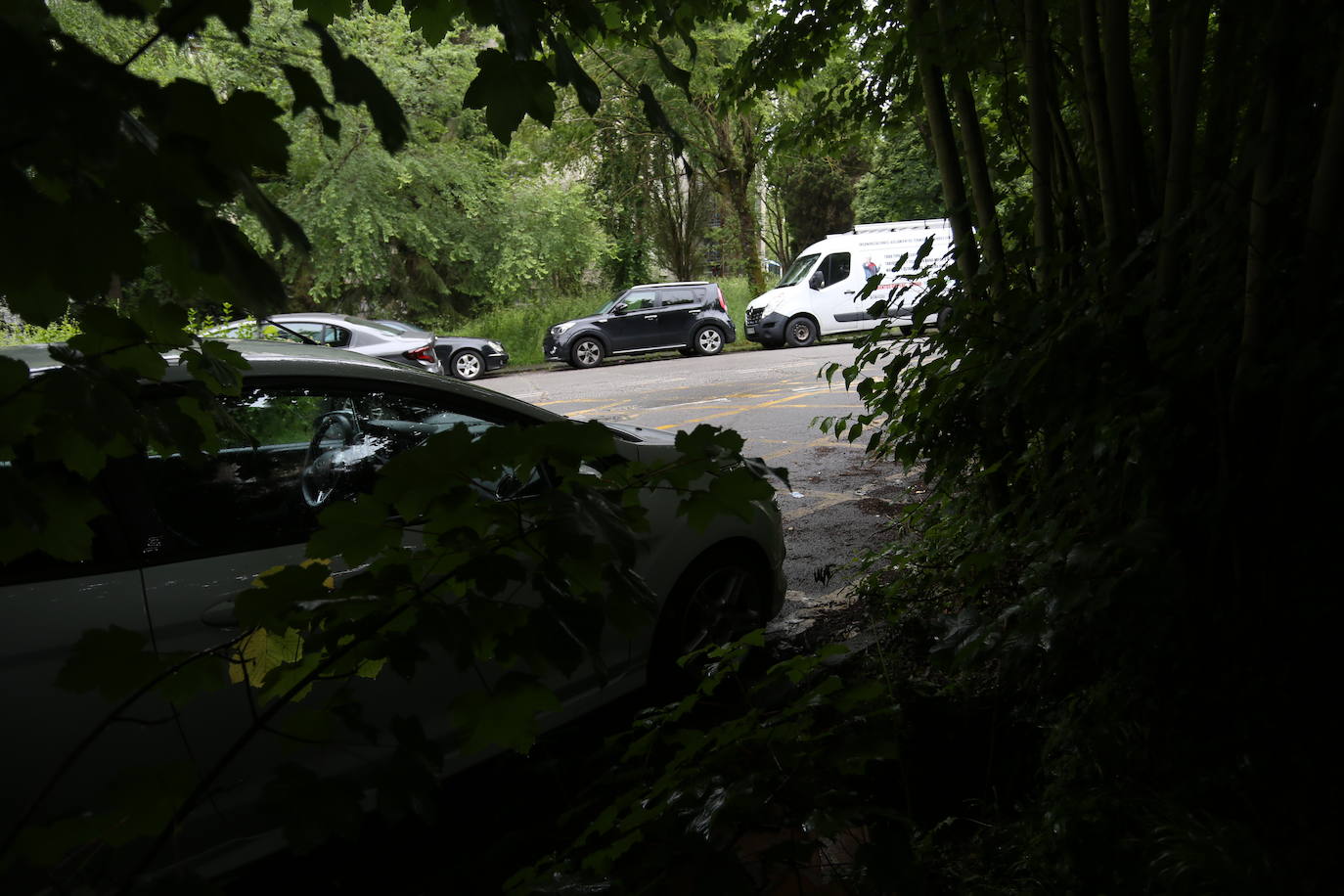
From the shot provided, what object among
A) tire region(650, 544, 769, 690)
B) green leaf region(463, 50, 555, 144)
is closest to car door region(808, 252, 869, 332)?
tire region(650, 544, 769, 690)

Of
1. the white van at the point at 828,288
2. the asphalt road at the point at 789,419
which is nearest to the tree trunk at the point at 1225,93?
the asphalt road at the point at 789,419

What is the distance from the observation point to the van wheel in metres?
20.3

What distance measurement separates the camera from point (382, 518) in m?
1.26

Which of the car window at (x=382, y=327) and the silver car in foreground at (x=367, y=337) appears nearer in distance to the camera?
the silver car in foreground at (x=367, y=337)

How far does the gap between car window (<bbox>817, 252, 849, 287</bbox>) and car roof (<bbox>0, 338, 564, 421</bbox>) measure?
17.8 m

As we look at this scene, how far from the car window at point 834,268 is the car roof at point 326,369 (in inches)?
702

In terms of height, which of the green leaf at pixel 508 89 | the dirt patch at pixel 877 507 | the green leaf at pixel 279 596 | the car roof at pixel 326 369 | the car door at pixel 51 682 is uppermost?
the green leaf at pixel 508 89

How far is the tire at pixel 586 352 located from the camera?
19344mm

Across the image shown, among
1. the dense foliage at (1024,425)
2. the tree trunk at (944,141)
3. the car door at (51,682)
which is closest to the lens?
the dense foliage at (1024,425)

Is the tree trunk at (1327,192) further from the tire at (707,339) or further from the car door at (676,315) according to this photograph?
the tire at (707,339)

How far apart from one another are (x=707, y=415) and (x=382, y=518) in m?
9.90

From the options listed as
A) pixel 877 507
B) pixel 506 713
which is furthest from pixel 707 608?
pixel 877 507

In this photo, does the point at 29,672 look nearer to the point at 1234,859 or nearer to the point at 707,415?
A: the point at 1234,859

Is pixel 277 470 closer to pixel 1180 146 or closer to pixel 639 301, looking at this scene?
pixel 1180 146
